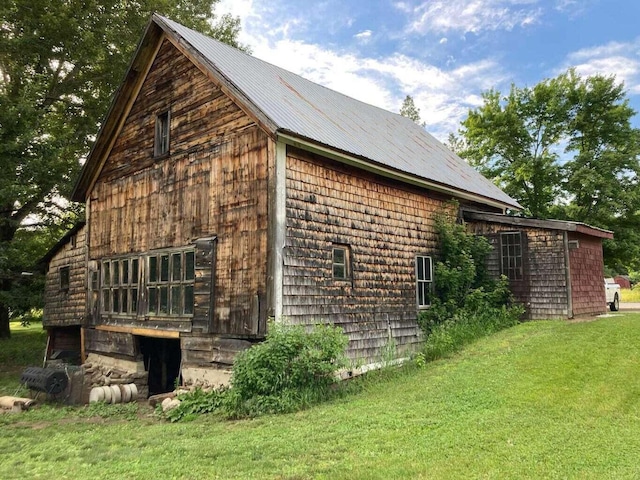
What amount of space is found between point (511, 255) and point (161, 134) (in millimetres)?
10772

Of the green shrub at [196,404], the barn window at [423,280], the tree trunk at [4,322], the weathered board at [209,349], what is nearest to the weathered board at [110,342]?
the weathered board at [209,349]

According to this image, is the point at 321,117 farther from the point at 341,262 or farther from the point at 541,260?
the point at 541,260

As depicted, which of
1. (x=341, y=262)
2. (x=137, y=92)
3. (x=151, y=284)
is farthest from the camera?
(x=137, y=92)

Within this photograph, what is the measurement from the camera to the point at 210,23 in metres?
29.0

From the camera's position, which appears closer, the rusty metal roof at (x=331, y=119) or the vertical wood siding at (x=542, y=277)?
the rusty metal roof at (x=331, y=119)

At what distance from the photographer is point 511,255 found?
51.3 feet

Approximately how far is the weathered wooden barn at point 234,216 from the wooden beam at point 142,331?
56mm

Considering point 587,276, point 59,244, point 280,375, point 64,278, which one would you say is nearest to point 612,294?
point 587,276

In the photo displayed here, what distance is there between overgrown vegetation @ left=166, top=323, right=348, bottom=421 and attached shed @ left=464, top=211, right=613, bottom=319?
8.12 metres

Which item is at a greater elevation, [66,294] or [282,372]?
[66,294]

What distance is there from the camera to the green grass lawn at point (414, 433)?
555 cm

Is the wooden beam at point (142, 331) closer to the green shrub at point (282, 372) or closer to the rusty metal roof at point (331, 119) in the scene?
the green shrub at point (282, 372)

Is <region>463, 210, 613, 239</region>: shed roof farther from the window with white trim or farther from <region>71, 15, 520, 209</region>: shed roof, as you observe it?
the window with white trim

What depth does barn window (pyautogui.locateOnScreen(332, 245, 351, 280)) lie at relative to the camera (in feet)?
37.2
